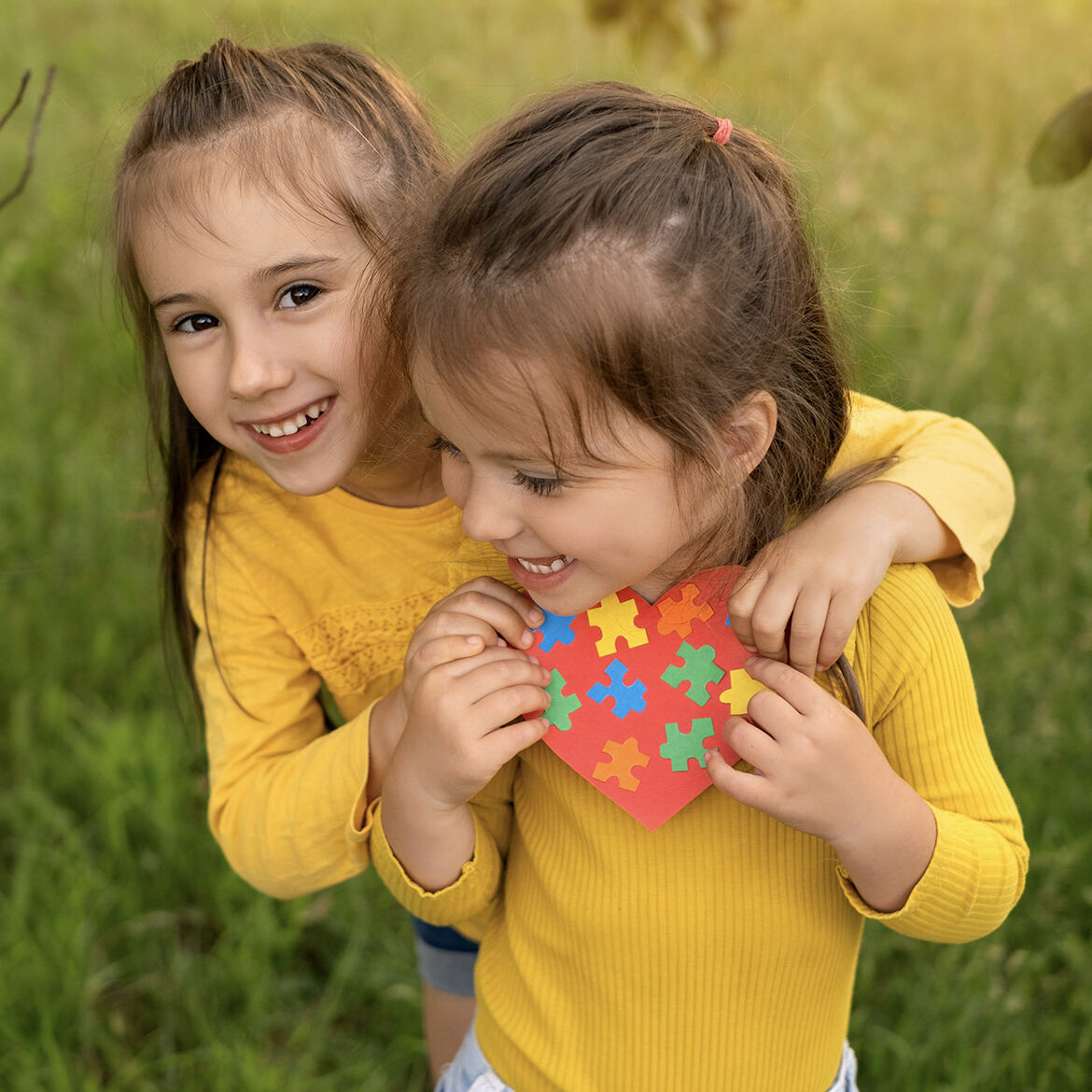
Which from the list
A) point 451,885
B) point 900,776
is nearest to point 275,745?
point 451,885

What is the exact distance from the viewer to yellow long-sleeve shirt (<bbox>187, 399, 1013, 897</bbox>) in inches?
57.1

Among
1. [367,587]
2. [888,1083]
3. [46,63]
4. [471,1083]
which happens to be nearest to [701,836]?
[471,1083]

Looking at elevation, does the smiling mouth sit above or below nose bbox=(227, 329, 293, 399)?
below

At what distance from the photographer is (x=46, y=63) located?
4.74 meters

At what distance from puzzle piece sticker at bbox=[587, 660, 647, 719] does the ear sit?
0.75 ft

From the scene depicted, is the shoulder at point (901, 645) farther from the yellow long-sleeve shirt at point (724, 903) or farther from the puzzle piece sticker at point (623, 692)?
the puzzle piece sticker at point (623, 692)

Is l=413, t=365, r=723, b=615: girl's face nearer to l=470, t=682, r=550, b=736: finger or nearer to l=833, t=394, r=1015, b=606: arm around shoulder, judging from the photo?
l=470, t=682, r=550, b=736: finger

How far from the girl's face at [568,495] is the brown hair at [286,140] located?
36cm

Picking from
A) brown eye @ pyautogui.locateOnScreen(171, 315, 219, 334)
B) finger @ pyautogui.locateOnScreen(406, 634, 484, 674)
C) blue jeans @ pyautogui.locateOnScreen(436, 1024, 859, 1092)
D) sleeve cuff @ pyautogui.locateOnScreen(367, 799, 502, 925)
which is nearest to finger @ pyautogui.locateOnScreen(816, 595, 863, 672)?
finger @ pyautogui.locateOnScreen(406, 634, 484, 674)

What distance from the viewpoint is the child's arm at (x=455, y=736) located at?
3.84 ft

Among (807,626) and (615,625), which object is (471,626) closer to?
(615,625)

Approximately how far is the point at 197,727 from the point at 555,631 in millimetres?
1059

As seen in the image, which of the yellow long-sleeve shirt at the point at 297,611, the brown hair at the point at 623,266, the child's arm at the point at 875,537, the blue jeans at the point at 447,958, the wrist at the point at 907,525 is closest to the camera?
the brown hair at the point at 623,266

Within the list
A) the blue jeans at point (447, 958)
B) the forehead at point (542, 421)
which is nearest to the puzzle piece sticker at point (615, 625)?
the forehead at point (542, 421)
